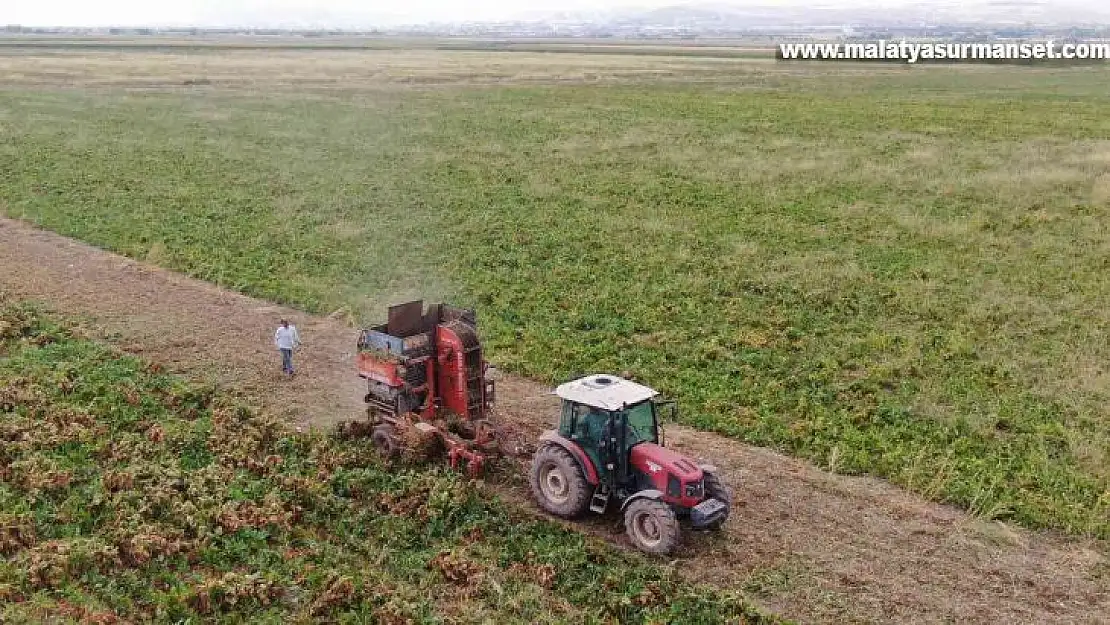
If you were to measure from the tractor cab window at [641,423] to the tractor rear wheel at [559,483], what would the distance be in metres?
0.98

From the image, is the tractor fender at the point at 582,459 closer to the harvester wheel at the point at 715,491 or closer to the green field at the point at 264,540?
the green field at the point at 264,540

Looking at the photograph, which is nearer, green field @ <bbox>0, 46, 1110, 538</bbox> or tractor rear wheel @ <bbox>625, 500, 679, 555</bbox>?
tractor rear wheel @ <bbox>625, 500, 679, 555</bbox>

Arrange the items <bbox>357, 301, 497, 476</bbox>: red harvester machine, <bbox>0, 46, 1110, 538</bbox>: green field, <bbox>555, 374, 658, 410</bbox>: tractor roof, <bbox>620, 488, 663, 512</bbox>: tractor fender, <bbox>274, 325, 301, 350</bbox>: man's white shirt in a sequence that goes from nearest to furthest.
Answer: <bbox>620, 488, 663, 512</bbox>: tractor fender
<bbox>555, 374, 658, 410</bbox>: tractor roof
<bbox>357, 301, 497, 476</bbox>: red harvester machine
<bbox>0, 46, 1110, 538</bbox>: green field
<bbox>274, 325, 301, 350</bbox>: man's white shirt

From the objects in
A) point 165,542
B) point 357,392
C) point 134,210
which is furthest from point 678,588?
point 134,210

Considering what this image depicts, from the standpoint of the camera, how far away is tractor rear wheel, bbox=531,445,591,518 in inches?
552

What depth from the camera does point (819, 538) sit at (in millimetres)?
14320

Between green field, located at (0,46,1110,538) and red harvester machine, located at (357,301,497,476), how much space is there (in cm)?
446

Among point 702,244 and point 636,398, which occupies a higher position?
point 636,398

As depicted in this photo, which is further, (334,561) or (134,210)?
(134,210)

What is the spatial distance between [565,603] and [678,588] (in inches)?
61.6

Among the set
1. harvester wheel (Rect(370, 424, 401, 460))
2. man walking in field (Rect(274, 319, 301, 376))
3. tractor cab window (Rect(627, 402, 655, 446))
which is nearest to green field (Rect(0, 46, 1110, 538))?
tractor cab window (Rect(627, 402, 655, 446))

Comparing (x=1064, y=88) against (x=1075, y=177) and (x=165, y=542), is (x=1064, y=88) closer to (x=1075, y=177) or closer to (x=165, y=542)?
(x=1075, y=177)

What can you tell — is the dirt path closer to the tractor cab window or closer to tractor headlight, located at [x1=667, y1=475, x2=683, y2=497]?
tractor headlight, located at [x1=667, y1=475, x2=683, y2=497]

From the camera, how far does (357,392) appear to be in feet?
63.9
